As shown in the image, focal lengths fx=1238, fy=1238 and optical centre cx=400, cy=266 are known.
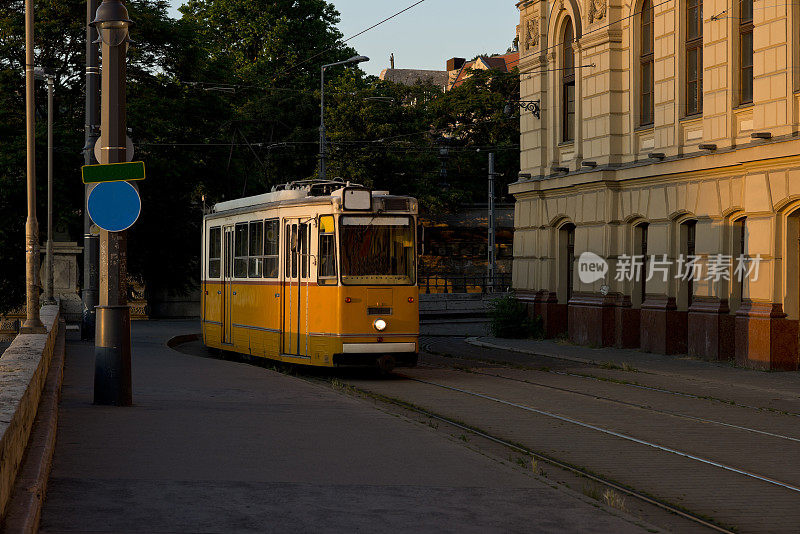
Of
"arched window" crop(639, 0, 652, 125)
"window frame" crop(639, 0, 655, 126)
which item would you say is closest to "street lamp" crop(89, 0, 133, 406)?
"window frame" crop(639, 0, 655, 126)

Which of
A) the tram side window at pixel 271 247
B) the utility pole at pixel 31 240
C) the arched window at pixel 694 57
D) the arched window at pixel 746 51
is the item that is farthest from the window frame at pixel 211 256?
the arched window at pixel 746 51

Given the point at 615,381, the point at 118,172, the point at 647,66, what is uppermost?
the point at 647,66

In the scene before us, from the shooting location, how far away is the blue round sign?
13602 mm

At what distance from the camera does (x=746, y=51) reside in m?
23.6

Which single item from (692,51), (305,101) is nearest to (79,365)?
(692,51)

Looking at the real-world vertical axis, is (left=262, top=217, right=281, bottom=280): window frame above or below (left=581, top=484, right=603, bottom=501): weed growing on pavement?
above

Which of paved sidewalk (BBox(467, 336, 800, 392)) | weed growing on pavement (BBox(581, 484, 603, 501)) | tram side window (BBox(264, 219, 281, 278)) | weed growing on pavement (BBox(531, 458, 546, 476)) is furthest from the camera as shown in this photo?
tram side window (BBox(264, 219, 281, 278))

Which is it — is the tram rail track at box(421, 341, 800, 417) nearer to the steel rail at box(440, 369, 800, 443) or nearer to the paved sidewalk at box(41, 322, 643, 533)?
the steel rail at box(440, 369, 800, 443)

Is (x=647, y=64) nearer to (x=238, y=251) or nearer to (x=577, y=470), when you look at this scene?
(x=238, y=251)

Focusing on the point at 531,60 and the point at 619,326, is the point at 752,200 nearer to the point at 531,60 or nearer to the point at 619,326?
the point at 619,326

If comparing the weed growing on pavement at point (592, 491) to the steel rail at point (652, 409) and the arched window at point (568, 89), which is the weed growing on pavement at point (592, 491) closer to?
the steel rail at point (652, 409)

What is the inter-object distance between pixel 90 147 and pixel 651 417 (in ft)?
47.4

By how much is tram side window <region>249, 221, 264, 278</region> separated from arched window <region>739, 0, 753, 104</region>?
31.2ft

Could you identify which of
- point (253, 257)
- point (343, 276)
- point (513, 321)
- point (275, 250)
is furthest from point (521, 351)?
point (343, 276)
